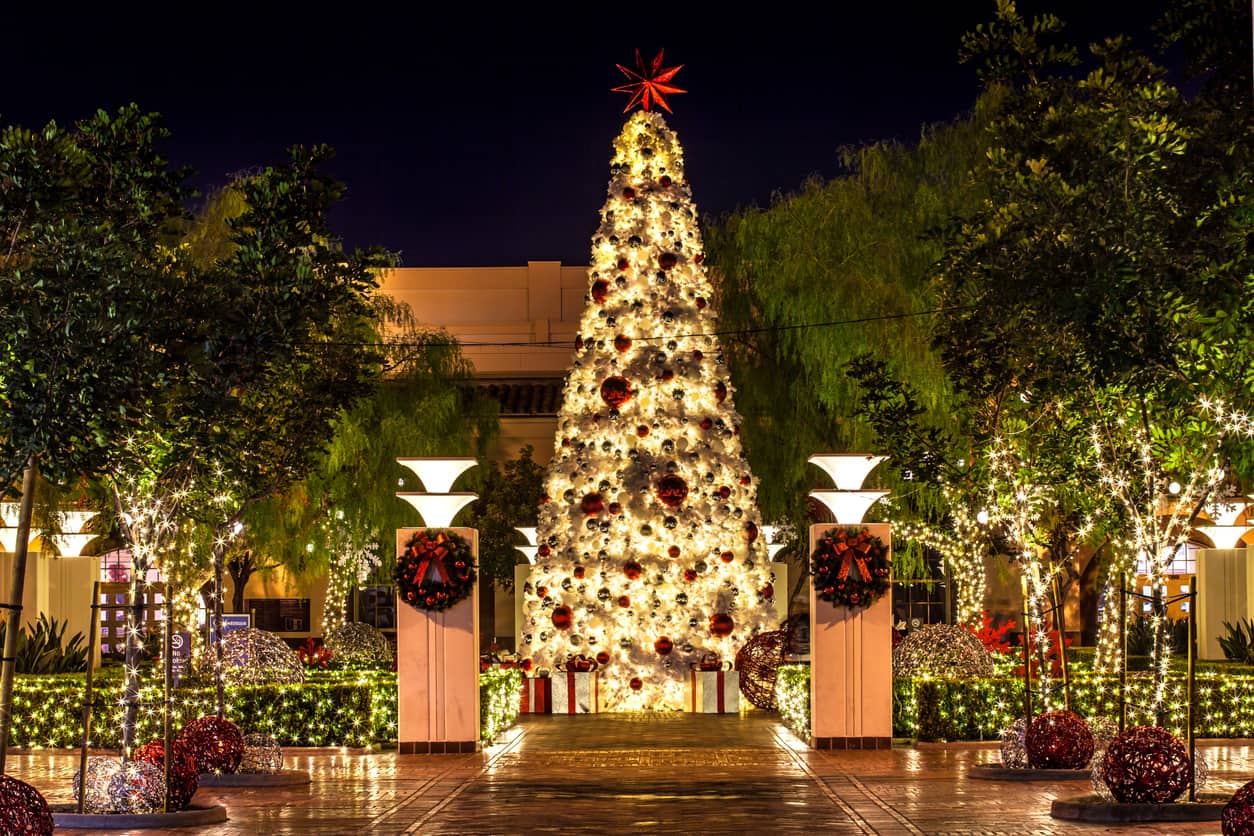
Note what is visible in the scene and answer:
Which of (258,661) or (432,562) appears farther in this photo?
(258,661)

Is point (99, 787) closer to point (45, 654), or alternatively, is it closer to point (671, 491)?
point (45, 654)

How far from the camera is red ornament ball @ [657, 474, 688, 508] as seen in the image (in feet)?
71.3

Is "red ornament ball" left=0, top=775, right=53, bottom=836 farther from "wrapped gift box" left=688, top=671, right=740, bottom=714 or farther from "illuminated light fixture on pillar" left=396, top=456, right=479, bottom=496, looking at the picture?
"wrapped gift box" left=688, top=671, right=740, bottom=714

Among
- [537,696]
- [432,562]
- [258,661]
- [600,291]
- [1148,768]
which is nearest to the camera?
[1148,768]

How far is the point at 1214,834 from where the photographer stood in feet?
35.0

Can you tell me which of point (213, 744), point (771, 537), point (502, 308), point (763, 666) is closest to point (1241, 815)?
point (213, 744)

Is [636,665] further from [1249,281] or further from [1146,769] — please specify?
[1249,281]

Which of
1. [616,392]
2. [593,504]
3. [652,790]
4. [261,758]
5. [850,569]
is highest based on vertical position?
[616,392]

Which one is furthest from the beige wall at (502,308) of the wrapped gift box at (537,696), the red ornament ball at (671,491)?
the wrapped gift box at (537,696)

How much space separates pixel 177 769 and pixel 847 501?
723cm

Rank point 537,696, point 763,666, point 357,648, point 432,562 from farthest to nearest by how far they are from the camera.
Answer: point 357,648, point 537,696, point 763,666, point 432,562

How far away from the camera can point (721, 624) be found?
2166 cm

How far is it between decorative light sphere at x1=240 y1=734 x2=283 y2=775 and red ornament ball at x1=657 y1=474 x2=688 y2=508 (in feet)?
26.8

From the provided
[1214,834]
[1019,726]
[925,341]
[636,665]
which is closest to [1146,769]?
[1214,834]
